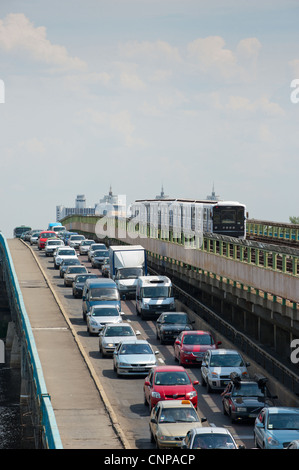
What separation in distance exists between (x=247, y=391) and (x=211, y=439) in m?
7.63

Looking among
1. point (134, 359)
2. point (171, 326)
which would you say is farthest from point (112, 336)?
point (171, 326)

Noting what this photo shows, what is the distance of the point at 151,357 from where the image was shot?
120 ft

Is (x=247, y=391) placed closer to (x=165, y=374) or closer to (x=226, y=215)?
(x=165, y=374)

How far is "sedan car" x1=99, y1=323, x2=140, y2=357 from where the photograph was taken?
1582 inches

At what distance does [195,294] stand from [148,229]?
1113cm

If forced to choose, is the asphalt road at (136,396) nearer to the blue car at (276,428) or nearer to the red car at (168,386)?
the red car at (168,386)

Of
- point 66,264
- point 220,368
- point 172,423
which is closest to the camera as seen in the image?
point 172,423

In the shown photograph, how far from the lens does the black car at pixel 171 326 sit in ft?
143

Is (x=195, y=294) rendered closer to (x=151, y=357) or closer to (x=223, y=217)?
(x=223, y=217)

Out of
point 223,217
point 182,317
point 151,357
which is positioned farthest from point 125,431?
point 223,217

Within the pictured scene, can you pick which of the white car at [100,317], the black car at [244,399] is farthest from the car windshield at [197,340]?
the black car at [244,399]

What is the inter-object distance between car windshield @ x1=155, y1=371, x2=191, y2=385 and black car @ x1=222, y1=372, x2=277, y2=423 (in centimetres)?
144

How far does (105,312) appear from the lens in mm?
45312

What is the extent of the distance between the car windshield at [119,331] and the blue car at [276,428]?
1387 centimetres
